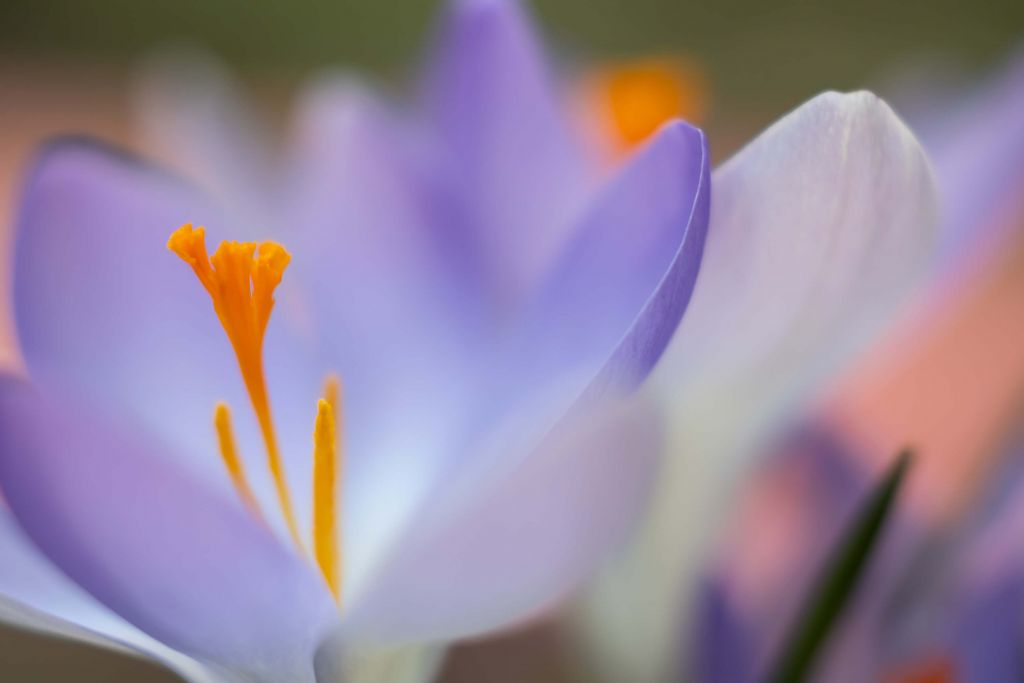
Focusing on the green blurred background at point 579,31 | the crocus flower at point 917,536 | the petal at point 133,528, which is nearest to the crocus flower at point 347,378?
the petal at point 133,528

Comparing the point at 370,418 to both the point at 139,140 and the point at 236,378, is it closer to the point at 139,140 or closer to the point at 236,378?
the point at 236,378

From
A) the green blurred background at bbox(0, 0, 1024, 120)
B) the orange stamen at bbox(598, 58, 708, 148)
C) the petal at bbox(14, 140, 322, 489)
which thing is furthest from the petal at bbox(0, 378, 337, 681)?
the green blurred background at bbox(0, 0, 1024, 120)

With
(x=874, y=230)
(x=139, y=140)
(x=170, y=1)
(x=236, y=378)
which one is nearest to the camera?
(x=874, y=230)

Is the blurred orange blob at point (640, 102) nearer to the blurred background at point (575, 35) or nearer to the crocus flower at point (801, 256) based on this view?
the crocus flower at point (801, 256)

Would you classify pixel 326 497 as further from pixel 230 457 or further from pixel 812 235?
pixel 812 235

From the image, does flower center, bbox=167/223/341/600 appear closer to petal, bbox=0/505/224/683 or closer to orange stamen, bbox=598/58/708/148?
petal, bbox=0/505/224/683

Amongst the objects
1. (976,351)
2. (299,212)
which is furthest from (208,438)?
(976,351)
